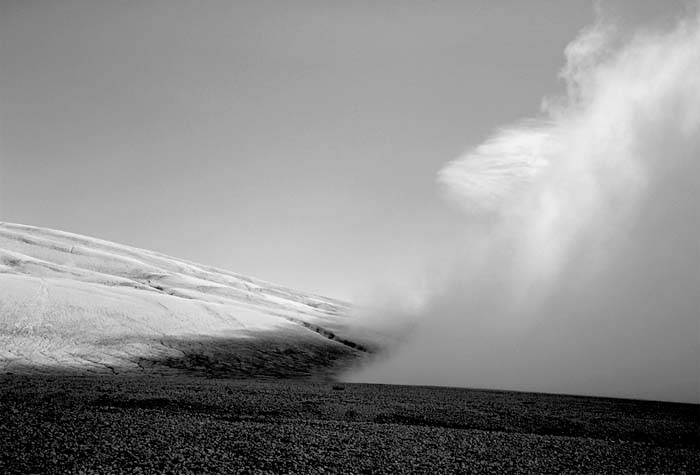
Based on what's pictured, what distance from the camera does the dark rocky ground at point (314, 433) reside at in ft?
29.8

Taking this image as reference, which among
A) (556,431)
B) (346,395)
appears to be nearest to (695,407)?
(556,431)

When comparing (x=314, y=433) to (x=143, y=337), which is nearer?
(x=314, y=433)

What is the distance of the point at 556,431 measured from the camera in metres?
13.1

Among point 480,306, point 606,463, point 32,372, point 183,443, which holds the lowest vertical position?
point 32,372

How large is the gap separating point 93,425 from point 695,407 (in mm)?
21350

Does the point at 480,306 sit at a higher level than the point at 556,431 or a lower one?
higher

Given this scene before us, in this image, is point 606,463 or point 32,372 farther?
point 32,372

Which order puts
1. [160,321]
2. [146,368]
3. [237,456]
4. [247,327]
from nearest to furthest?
[237,456], [146,368], [160,321], [247,327]

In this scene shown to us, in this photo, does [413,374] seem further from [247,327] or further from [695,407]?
[695,407]

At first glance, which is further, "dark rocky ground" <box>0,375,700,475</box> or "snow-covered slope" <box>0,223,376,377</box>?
"snow-covered slope" <box>0,223,376,377</box>

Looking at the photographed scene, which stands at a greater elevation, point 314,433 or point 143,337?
point 314,433

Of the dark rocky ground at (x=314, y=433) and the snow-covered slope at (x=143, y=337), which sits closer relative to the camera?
the dark rocky ground at (x=314, y=433)

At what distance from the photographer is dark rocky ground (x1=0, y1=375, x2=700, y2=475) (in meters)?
9.08

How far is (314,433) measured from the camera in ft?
36.9
